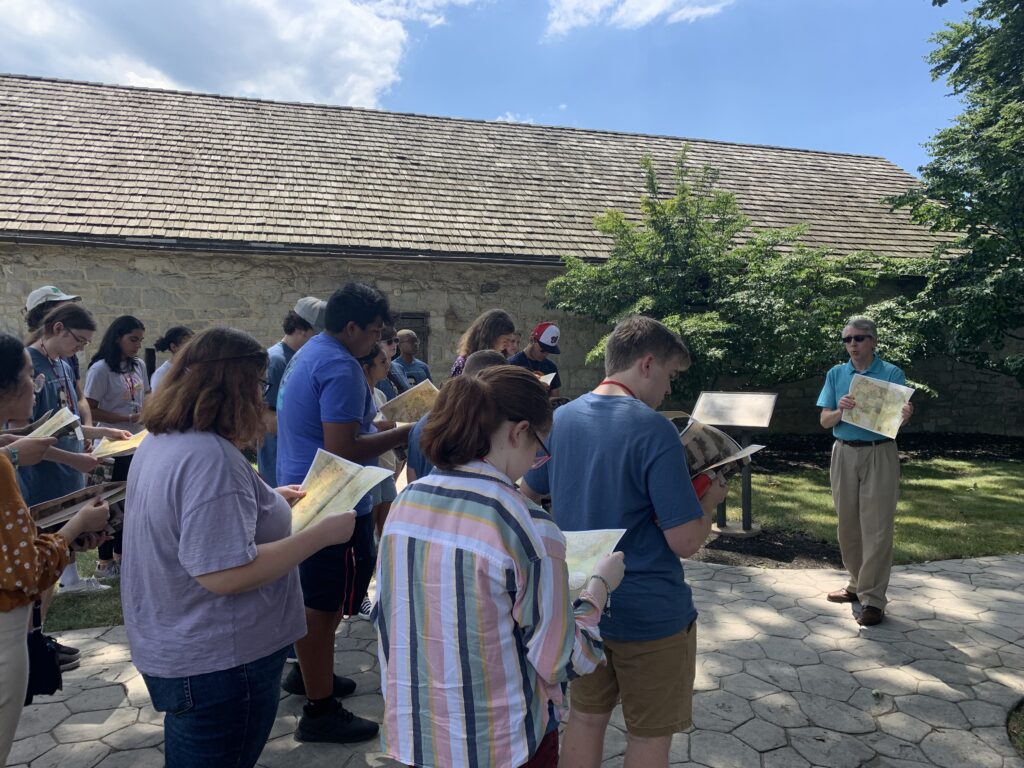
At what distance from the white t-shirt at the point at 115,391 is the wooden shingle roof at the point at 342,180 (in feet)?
18.4

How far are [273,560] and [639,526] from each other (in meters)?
1.14

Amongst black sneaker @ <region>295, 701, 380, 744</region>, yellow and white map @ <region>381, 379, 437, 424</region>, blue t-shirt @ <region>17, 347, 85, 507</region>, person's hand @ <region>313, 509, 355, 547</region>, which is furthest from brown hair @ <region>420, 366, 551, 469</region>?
blue t-shirt @ <region>17, 347, 85, 507</region>

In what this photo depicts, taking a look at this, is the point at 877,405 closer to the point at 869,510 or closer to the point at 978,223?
the point at 869,510

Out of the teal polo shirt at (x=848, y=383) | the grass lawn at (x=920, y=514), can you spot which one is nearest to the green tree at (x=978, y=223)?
the grass lawn at (x=920, y=514)

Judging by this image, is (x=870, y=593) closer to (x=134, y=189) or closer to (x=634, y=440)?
(x=634, y=440)

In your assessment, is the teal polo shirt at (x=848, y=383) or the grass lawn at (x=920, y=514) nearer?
the teal polo shirt at (x=848, y=383)

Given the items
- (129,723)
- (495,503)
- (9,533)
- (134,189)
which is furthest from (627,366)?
(134,189)

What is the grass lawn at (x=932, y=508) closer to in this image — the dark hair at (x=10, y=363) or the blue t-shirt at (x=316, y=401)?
the blue t-shirt at (x=316, y=401)

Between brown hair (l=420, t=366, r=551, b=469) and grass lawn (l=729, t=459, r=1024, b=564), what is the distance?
5626 millimetres

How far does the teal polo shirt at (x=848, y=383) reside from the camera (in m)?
4.55

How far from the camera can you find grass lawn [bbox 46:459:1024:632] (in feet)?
15.9

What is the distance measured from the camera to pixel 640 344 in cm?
229

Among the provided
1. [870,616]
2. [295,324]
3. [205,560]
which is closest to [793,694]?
[870,616]

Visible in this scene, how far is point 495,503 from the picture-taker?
5.08 ft
